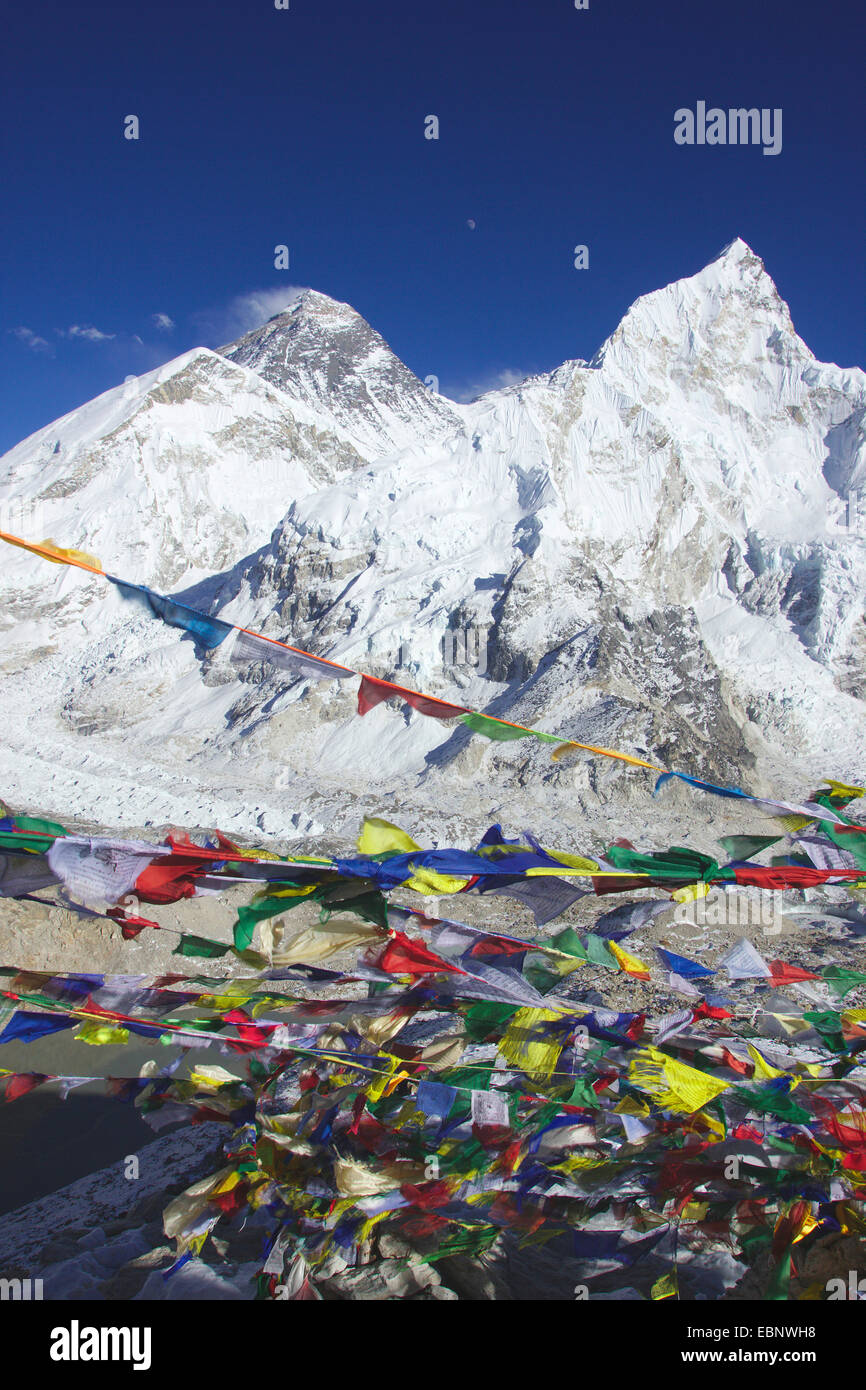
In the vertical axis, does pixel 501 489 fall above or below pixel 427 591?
above

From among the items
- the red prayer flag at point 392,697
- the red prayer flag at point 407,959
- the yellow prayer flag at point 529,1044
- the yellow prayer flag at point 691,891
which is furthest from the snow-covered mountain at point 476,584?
the yellow prayer flag at point 691,891

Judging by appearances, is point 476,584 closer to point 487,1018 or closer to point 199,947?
point 199,947

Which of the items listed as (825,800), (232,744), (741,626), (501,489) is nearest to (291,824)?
(232,744)

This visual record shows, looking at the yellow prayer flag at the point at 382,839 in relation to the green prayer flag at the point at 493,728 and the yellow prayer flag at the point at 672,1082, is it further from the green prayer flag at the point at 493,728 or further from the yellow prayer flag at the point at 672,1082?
the yellow prayer flag at the point at 672,1082

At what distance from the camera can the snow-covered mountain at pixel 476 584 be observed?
781 inches

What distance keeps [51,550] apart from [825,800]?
3.97 metres

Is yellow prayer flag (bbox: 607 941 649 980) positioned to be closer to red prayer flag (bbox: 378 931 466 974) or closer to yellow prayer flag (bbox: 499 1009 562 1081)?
yellow prayer flag (bbox: 499 1009 562 1081)

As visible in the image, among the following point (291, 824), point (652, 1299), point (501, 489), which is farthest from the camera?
point (501, 489)

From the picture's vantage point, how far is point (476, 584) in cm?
2566

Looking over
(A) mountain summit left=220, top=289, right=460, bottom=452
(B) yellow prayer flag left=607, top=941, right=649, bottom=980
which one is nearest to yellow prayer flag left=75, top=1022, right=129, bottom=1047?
(B) yellow prayer flag left=607, top=941, right=649, bottom=980

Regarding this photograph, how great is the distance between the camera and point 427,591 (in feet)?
83.7

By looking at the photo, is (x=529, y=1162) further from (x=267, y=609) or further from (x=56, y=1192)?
(x=267, y=609)

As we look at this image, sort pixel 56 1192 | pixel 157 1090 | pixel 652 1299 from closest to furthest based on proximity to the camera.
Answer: pixel 652 1299 → pixel 157 1090 → pixel 56 1192

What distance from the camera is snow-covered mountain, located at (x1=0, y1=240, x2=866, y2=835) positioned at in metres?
19.8
